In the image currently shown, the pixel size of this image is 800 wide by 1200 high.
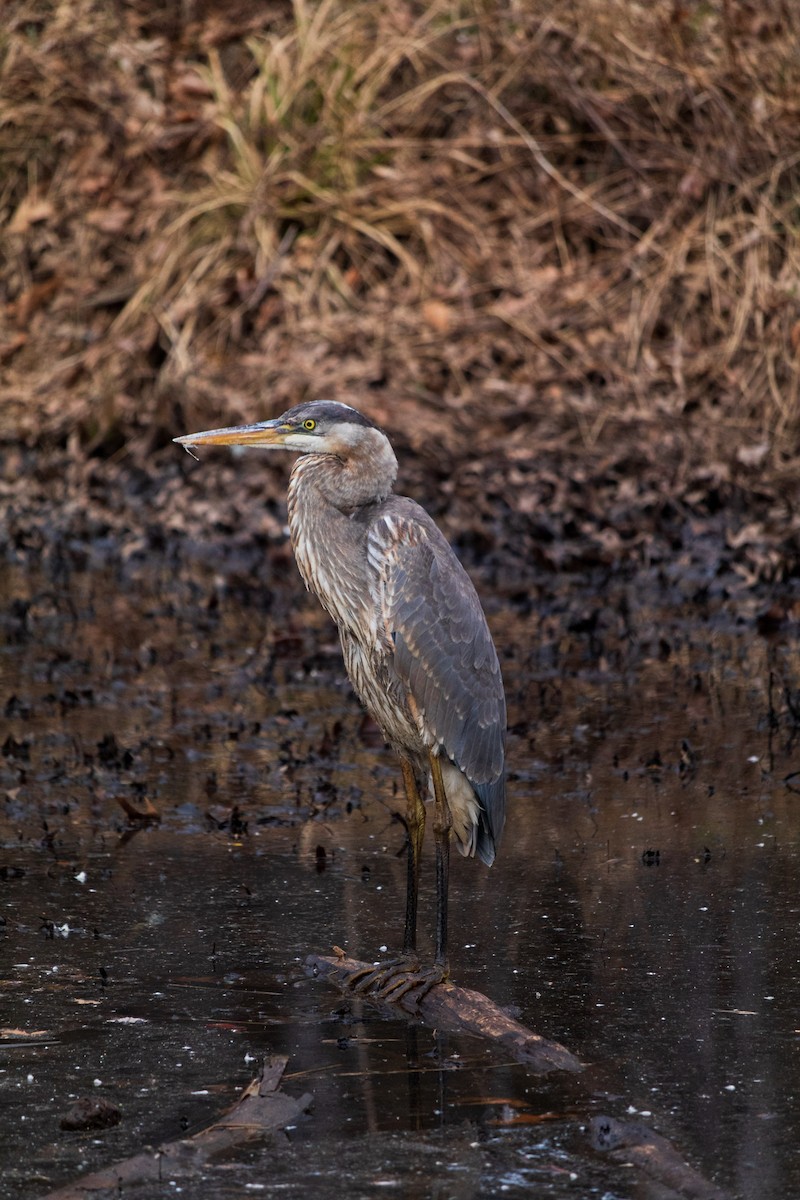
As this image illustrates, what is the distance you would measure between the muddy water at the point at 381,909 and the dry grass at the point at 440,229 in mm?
3523

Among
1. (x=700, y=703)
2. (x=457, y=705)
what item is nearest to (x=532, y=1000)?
(x=457, y=705)

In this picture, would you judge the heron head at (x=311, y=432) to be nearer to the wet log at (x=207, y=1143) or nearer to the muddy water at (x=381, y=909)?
the muddy water at (x=381, y=909)

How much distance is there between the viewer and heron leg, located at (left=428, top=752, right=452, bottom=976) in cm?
495

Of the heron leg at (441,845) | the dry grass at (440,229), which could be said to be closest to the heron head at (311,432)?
the heron leg at (441,845)

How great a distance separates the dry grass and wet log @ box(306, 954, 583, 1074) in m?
7.49

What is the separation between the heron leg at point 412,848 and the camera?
505 centimetres

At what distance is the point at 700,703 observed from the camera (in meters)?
8.08

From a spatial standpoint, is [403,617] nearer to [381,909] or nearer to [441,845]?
[441,845]

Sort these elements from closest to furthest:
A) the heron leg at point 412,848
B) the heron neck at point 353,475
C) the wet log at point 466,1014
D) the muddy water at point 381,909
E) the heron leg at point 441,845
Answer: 1. the muddy water at point 381,909
2. the wet log at point 466,1014
3. the heron leg at point 441,845
4. the heron leg at point 412,848
5. the heron neck at point 353,475

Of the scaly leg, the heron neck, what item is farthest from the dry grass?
the scaly leg

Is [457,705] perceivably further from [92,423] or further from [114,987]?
[92,423]

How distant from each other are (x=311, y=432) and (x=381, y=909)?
5.05 ft

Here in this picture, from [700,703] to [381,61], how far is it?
8140 mm

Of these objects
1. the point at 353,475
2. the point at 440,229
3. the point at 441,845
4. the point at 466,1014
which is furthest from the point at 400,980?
the point at 440,229
